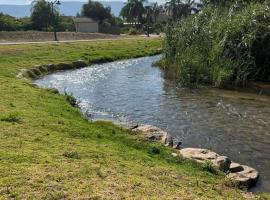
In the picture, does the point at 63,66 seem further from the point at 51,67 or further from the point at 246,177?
the point at 246,177

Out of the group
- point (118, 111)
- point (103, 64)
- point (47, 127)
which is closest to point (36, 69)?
point (103, 64)

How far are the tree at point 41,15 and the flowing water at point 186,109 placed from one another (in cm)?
6123

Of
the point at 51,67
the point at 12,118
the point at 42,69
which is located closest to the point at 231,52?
the point at 42,69

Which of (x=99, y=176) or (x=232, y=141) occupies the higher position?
(x=99, y=176)

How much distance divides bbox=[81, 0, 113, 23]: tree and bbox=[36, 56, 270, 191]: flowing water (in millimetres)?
90201

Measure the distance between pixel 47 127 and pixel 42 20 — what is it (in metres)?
88.0

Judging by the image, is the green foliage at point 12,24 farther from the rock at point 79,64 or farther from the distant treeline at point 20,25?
the rock at point 79,64

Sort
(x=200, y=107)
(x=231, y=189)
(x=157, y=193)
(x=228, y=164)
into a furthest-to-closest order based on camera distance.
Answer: (x=200, y=107)
(x=228, y=164)
(x=231, y=189)
(x=157, y=193)

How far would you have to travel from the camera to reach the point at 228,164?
48.3ft

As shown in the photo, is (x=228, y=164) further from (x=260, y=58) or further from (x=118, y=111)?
(x=260, y=58)

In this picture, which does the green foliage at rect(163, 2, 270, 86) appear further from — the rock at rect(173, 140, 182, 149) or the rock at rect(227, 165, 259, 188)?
the rock at rect(227, 165, 259, 188)

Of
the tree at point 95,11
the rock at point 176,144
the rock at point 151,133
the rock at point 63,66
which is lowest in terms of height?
the rock at point 63,66

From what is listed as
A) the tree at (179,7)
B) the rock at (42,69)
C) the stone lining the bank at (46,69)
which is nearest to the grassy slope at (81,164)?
the stone lining the bank at (46,69)

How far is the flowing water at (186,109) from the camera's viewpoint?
18.0m
